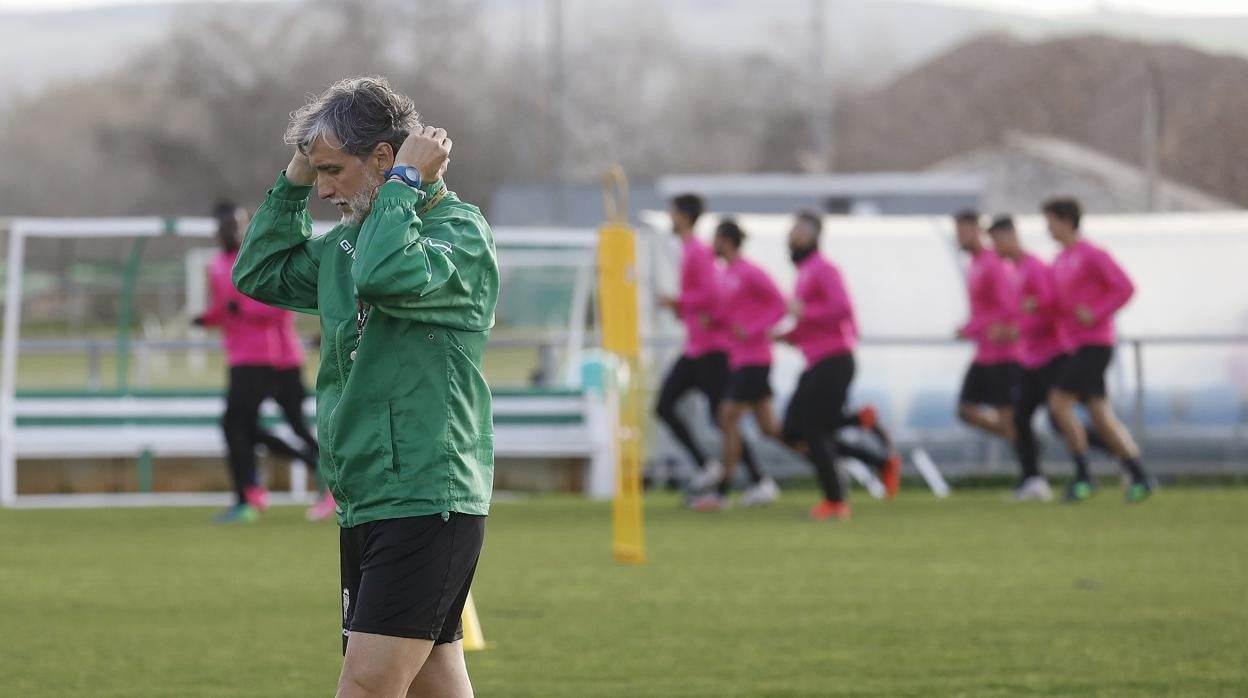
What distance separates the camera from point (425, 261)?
4.25 meters

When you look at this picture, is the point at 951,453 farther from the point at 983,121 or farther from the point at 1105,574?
the point at 983,121

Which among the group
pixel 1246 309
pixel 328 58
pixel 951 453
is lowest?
pixel 951 453

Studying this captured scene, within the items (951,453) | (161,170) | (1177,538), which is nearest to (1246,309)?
(951,453)

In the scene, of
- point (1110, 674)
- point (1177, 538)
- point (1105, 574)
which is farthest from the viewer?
point (1177, 538)

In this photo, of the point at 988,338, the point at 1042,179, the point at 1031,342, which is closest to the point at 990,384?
the point at 988,338

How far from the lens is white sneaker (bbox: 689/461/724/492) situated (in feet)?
48.8

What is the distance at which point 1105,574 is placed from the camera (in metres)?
10.4

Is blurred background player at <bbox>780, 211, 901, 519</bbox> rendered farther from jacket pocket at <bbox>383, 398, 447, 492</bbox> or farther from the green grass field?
jacket pocket at <bbox>383, 398, 447, 492</bbox>

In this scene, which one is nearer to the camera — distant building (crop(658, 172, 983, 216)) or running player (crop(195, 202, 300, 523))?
running player (crop(195, 202, 300, 523))

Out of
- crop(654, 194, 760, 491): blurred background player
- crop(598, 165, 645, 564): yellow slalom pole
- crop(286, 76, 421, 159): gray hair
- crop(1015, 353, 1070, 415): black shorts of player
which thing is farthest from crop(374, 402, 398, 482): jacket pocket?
crop(1015, 353, 1070, 415): black shorts of player

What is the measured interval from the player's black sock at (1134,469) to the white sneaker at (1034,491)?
0.86 meters

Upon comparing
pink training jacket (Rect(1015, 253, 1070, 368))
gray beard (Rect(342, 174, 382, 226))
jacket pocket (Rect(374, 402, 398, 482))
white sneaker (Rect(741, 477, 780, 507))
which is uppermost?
gray beard (Rect(342, 174, 382, 226))

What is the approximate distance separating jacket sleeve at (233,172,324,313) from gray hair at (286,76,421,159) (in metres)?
0.23

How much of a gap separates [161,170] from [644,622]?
7392 centimetres
